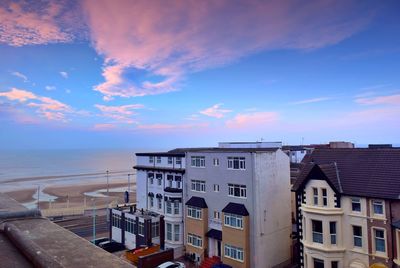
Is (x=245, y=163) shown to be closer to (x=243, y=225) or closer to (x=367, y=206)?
(x=243, y=225)

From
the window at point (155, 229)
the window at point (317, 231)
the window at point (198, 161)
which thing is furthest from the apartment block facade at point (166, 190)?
the window at point (317, 231)

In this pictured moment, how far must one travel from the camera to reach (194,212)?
116 feet

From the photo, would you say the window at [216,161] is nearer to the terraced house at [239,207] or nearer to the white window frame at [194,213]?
the terraced house at [239,207]

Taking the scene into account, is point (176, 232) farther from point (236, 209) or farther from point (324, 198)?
point (324, 198)

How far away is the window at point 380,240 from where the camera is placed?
76.8 feet

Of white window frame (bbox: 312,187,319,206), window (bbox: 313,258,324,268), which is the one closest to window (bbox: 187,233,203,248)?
window (bbox: 313,258,324,268)

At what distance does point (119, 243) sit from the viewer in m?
40.8

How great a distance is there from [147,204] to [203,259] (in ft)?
38.6

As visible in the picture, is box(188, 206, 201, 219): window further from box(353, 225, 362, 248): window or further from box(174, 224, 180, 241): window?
box(353, 225, 362, 248): window

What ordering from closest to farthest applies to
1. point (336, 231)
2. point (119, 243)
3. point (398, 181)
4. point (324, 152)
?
1. point (398, 181)
2. point (336, 231)
3. point (324, 152)
4. point (119, 243)

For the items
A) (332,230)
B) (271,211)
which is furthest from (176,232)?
(332,230)

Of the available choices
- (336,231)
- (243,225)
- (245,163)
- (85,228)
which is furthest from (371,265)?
(85,228)

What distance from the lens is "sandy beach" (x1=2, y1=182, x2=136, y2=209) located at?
78875mm

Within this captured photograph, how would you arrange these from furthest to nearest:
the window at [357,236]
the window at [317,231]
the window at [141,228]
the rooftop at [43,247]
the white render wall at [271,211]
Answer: the window at [141,228] < the white render wall at [271,211] < the window at [317,231] < the window at [357,236] < the rooftop at [43,247]
